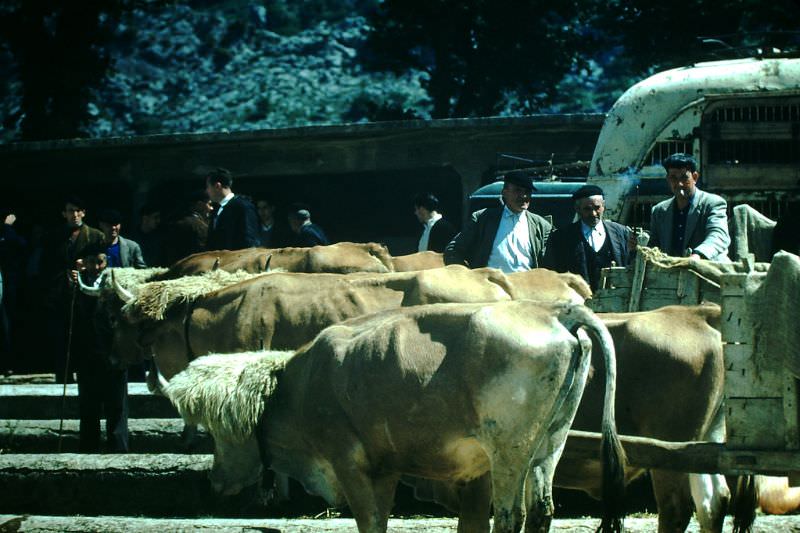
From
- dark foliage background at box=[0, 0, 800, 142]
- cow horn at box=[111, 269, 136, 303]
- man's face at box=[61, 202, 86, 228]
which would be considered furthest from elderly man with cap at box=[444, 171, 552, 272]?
man's face at box=[61, 202, 86, 228]

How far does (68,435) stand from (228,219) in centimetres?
256

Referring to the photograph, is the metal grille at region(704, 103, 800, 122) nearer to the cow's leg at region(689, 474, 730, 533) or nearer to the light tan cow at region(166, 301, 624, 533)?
the cow's leg at region(689, 474, 730, 533)

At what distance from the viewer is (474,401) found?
5840 mm

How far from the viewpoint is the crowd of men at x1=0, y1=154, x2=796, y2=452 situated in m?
8.34

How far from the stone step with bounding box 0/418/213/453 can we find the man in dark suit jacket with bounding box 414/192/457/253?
3219 millimetres

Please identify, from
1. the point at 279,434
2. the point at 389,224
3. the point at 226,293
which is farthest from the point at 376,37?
the point at 279,434

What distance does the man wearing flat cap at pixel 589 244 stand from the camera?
362 inches

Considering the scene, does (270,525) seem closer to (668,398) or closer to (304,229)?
(668,398)

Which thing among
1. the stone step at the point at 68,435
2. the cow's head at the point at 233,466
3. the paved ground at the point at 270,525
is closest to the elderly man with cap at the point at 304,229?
the stone step at the point at 68,435

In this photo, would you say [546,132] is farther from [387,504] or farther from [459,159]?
[387,504]

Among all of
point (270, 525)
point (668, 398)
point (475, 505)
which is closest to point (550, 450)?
point (475, 505)

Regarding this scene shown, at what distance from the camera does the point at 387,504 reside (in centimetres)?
635

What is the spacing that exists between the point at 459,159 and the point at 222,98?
5585 centimetres

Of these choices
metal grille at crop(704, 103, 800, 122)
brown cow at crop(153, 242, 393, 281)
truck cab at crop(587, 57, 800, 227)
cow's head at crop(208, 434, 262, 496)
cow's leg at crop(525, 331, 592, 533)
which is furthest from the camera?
brown cow at crop(153, 242, 393, 281)
